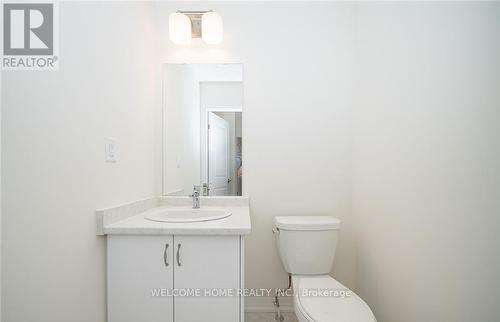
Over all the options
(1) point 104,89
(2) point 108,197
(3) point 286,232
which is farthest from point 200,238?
(1) point 104,89

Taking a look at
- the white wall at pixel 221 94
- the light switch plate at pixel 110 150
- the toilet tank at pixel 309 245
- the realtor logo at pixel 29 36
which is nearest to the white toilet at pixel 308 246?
the toilet tank at pixel 309 245

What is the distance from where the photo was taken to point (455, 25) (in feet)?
3.14

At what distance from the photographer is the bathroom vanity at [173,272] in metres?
1.12

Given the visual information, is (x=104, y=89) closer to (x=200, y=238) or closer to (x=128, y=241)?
(x=128, y=241)

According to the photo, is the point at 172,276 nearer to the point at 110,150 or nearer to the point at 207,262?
the point at 207,262

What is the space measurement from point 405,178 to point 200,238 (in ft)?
3.49

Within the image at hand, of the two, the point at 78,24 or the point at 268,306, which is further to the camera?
the point at 268,306

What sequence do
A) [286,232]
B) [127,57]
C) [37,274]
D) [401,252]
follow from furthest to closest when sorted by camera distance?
1. [286,232]
2. [127,57]
3. [401,252]
4. [37,274]

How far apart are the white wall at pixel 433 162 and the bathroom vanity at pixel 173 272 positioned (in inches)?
32.7

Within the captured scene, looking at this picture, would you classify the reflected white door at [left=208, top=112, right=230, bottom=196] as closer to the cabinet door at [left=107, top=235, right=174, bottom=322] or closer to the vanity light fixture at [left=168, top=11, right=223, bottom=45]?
the vanity light fixture at [left=168, top=11, right=223, bottom=45]

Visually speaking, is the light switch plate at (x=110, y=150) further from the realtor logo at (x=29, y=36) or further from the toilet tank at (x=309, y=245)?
the toilet tank at (x=309, y=245)

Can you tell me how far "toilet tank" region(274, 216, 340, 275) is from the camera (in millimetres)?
1514

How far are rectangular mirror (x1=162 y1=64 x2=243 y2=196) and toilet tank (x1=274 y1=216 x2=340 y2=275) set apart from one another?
471mm

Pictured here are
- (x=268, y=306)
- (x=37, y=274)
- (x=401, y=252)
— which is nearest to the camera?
(x=37, y=274)
